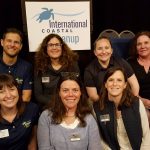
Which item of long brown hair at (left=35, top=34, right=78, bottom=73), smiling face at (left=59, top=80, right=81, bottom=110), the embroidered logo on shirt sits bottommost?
the embroidered logo on shirt

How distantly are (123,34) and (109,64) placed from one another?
920mm

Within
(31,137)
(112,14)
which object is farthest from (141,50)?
(31,137)

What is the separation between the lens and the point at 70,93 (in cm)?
220

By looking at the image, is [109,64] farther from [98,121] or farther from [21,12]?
[21,12]

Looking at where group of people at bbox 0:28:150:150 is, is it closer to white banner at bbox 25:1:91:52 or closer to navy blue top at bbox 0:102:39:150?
navy blue top at bbox 0:102:39:150

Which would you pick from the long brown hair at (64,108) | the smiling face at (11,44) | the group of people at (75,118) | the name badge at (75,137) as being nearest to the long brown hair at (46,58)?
the smiling face at (11,44)

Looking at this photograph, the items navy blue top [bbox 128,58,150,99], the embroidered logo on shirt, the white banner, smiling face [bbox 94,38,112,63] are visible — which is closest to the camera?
the embroidered logo on shirt

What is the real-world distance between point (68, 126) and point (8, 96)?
49cm

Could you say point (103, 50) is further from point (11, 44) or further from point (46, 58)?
point (11, 44)

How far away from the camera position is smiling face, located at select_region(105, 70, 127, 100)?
233 centimetres

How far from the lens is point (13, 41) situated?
2.96m

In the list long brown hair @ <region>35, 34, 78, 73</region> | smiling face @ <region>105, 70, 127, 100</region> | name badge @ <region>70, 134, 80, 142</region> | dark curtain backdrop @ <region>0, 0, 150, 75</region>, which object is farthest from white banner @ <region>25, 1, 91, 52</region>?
name badge @ <region>70, 134, 80, 142</region>

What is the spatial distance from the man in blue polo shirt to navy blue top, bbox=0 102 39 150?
624 mm

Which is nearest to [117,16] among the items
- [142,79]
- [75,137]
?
[142,79]
